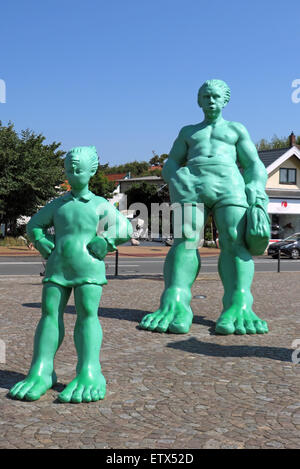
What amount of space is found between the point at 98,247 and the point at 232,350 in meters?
2.14

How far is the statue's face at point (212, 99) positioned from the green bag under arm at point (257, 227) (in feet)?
3.86

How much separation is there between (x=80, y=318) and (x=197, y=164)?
285 centimetres

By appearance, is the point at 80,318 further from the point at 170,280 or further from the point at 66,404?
the point at 170,280

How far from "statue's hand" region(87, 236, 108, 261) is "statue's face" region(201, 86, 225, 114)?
2937 mm

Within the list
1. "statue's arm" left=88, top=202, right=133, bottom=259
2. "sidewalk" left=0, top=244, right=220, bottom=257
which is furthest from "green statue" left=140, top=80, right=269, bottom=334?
"sidewalk" left=0, top=244, right=220, bottom=257

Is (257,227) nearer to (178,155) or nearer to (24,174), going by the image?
(178,155)

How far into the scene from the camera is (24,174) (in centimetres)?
2416

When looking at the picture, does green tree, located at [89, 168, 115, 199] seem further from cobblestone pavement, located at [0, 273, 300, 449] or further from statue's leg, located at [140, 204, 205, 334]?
statue's leg, located at [140, 204, 205, 334]

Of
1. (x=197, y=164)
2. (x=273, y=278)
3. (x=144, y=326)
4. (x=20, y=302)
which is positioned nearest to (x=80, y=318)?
(x=144, y=326)

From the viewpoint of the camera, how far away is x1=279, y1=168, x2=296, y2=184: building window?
3062 cm

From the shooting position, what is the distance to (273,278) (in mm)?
12570

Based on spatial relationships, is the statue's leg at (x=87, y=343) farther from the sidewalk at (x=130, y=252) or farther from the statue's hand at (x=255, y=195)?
the sidewalk at (x=130, y=252)

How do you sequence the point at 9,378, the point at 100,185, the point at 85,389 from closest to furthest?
the point at 85,389
the point at 9,378
the point at 100,185

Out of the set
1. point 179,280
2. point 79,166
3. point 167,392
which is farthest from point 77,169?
point 179,280
